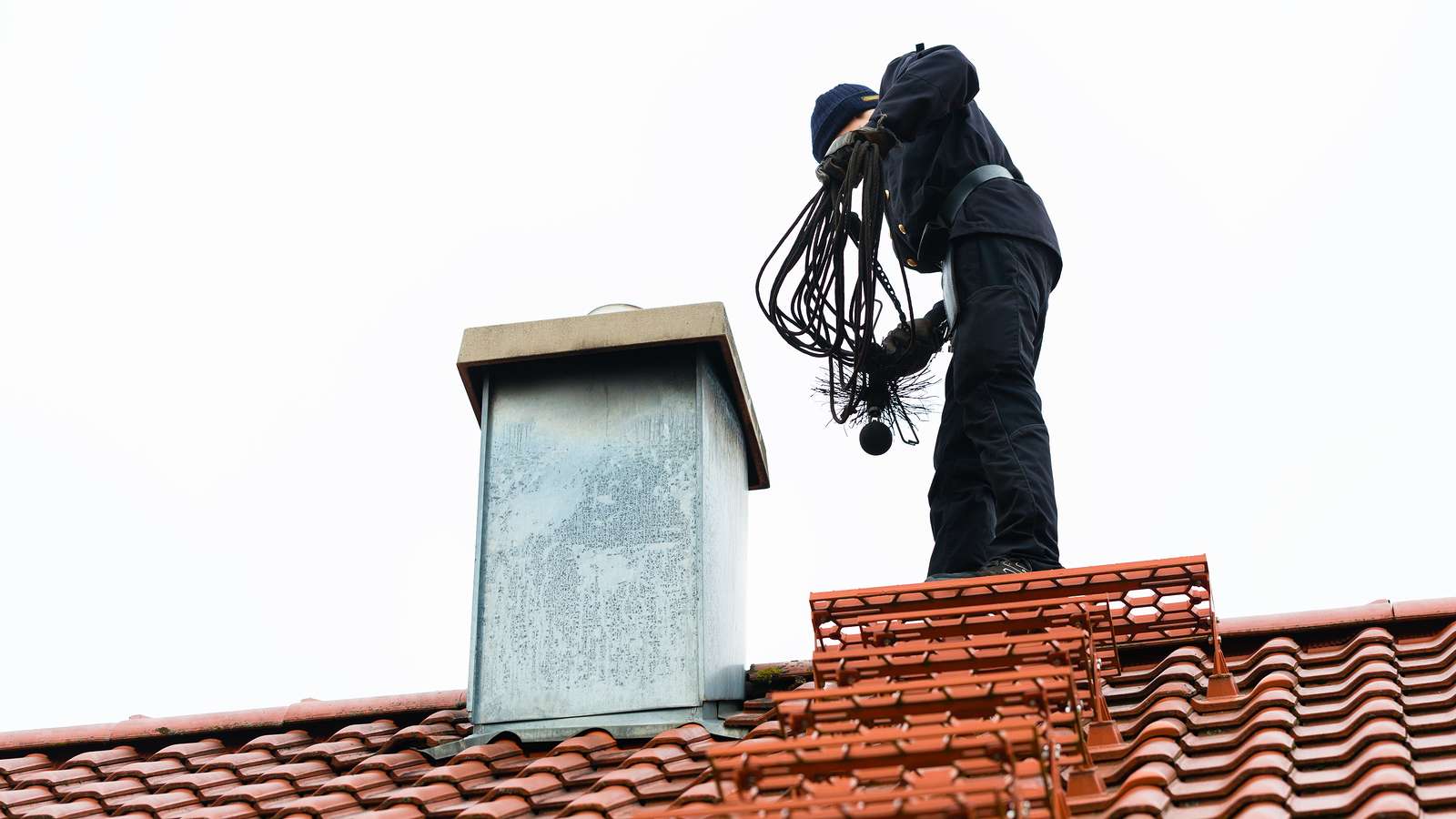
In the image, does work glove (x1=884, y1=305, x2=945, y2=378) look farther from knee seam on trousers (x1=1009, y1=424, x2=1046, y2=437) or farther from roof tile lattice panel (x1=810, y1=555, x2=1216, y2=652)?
roof tile lattice panel (x1=810, y1=555, x2=1216, y2=652)

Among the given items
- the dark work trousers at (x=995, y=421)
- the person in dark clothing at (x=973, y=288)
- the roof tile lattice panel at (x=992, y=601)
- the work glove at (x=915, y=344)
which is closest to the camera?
the roof tile lattice panel at (x=992, y=601)

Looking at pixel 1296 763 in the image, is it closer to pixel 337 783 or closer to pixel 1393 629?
pixel 1393 629

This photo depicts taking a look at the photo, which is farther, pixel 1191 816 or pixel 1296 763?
pixel 1296 763

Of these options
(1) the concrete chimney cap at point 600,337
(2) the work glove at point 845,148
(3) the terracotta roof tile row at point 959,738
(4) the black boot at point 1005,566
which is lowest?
(3) the terracotta roof tile row at point 959,738

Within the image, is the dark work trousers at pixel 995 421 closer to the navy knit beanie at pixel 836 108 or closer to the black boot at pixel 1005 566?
the black boot at pixel 1005 566

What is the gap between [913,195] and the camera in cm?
552

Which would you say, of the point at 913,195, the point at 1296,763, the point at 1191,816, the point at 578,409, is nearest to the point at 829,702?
the point at 1191,816

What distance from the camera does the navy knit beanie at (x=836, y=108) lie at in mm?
5836

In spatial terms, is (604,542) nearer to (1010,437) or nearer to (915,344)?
(1010,437)

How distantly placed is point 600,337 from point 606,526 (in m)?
0.62

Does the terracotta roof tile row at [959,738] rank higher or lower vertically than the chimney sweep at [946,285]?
lower

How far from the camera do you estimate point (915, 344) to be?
5.74 metres

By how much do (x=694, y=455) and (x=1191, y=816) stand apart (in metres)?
2.19

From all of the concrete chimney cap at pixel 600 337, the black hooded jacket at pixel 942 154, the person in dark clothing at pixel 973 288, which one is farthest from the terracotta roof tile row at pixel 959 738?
the black hooded jacket at pixel 942 154
